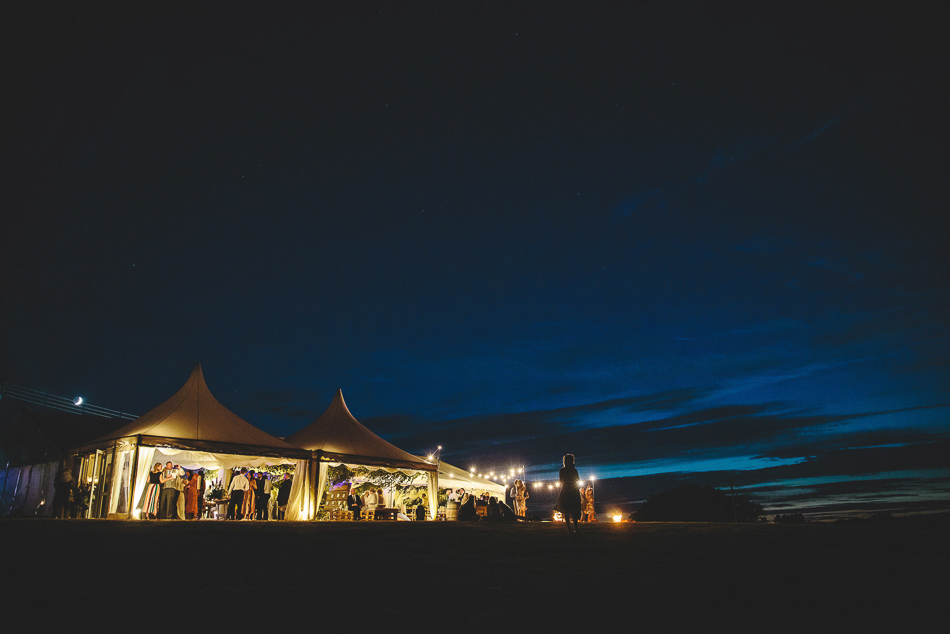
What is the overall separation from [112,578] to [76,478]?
17738 mm

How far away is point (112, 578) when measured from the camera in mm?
4117

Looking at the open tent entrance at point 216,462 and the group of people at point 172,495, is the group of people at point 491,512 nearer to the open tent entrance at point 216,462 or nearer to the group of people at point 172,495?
the open tent entrance at point 216,462

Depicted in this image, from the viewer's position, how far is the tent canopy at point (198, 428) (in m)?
15.9

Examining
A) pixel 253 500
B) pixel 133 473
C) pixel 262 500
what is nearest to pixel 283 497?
pixel 262 500

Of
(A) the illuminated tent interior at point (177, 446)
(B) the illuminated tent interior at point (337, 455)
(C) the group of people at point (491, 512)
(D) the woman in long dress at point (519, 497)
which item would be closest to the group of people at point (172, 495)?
(A) the illuminated tent interior at point (177, 446)

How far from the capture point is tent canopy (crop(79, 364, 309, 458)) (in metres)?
15.9

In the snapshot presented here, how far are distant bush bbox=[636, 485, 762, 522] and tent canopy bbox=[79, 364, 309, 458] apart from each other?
822 inches

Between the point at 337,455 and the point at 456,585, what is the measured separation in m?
15.5

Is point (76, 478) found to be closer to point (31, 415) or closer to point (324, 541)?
point (31, 415)

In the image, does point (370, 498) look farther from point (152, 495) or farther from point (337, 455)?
point (152, 495)

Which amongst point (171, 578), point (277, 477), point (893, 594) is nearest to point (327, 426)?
point (277, 477)

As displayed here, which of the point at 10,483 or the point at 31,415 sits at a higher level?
the point at 31,415

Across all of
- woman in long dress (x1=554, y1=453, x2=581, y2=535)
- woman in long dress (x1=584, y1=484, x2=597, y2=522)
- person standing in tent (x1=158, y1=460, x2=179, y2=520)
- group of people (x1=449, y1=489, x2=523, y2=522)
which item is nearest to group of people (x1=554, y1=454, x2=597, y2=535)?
woman in long dress (x1=554, y1=453, x2=581, y2=535)

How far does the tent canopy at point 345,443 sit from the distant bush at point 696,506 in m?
16.1
